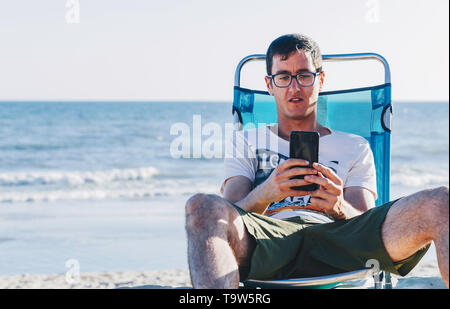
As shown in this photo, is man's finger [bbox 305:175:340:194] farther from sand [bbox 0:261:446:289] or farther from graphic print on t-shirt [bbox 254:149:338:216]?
sand [bbox 0:261:446:289]

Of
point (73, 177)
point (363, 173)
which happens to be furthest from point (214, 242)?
point (73, 177)

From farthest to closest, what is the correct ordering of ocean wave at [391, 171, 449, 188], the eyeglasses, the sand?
ocean wave at [391, 171, 449, 188] < the sand < the eyeglasses

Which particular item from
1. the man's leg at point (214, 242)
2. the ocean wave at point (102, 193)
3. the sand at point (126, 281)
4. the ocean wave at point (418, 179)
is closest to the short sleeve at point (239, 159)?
the man's leg at point (214, 242)

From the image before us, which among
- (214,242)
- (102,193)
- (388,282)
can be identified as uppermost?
(214,242)

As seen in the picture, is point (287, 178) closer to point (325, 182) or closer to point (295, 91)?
point (325, 182)

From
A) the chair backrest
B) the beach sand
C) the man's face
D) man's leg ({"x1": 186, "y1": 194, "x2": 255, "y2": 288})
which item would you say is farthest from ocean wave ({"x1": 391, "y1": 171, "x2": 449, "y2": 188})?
man's leg ({"x1": 186, "y1": 194, "x2": 255, "y2": 288})

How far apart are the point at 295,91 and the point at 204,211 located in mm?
1024

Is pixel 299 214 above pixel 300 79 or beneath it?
beneath

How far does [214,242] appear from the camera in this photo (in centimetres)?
191

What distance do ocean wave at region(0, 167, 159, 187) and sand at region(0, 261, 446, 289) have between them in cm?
672

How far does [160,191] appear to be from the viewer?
10273 millimetres

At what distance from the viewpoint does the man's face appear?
2.74m

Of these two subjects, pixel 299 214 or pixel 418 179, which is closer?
pixel 299 214

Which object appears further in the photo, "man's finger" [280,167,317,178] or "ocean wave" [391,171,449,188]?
"ocean wave" [391,171,449,188]
